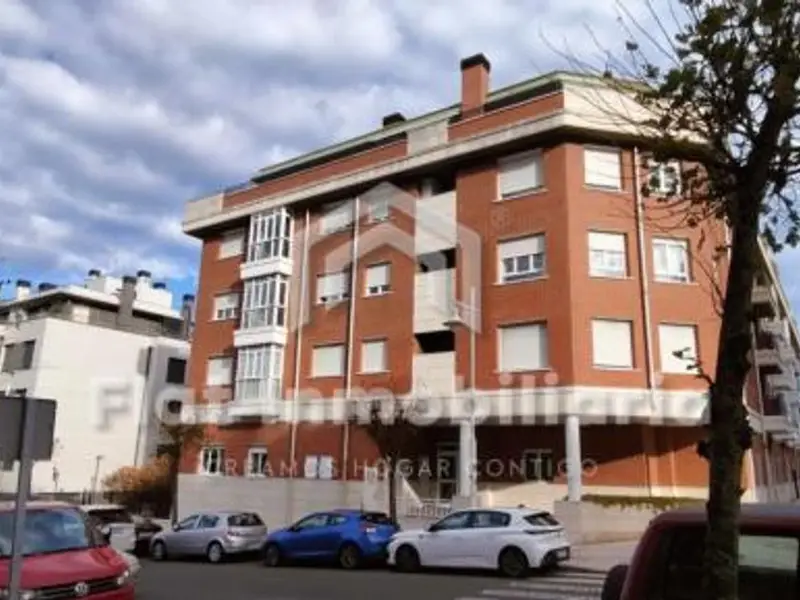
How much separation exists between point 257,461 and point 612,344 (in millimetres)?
14377

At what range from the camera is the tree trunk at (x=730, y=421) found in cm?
384

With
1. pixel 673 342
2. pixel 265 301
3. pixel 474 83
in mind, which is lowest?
pixel 673 342

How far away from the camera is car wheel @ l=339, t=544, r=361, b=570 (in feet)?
64.0

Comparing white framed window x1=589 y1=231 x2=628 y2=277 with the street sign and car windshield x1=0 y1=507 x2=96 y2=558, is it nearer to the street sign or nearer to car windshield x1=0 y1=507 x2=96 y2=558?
car windshield x1=0 y1=507 x2=96 y2=558

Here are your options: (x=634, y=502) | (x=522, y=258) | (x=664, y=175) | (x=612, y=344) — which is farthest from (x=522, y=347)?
(x=664, y=175)

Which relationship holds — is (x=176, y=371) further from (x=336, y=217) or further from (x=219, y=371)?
(x=336, y=217)

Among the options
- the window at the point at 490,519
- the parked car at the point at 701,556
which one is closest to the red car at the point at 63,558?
the parked car at the point at 701,556

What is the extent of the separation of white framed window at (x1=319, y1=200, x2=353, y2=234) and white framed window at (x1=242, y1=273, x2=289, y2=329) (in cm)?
257

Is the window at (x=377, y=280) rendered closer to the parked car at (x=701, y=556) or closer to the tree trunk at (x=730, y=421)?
the parked car at (x=701, y=556)

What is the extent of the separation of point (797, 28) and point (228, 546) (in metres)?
20.6

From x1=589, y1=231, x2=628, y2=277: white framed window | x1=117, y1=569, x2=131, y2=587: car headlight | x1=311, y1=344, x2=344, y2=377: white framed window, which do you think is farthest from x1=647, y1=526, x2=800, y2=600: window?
x1=311, y1=344, x2=344, y2=377: white framed window

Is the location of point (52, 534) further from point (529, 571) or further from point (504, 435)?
point (504, 435)

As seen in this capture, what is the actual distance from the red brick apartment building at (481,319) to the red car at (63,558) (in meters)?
15.6

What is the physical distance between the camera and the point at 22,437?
697cm
